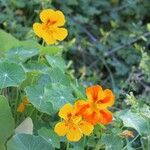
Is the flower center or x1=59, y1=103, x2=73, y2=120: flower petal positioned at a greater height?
the flower center

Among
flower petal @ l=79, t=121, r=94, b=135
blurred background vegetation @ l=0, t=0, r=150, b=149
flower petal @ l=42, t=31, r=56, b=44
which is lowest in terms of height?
blurred background vegetation @ l=0, t=0, r=150, b=149

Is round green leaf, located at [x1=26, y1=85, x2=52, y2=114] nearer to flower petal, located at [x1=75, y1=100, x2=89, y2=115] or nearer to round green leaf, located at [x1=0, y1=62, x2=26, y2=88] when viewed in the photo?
round green leaf, located at [x1=0, y1=62, x2=26, y2=88]

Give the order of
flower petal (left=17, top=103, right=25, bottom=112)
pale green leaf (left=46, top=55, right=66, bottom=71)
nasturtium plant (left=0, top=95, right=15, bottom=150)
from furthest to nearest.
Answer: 1. pale green leaf (left=46, top=55, right=66, bottom=71)
2. flower petal (left=17, top=103, right=25, bottom=112)
3. nasturtium plant (left=0, top=95, right=15, bottom=150)

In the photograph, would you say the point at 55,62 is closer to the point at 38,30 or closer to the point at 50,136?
the point at 38,30

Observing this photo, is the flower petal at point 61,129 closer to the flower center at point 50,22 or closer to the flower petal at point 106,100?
the flower petal at point 106,100

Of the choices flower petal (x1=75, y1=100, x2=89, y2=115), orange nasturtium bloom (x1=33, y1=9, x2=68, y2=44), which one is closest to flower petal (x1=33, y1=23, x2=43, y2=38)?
orange nasturtium bloom (x1=33, y1=9, x2=68, y2=44)

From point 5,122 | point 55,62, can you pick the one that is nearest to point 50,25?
point 55,62
